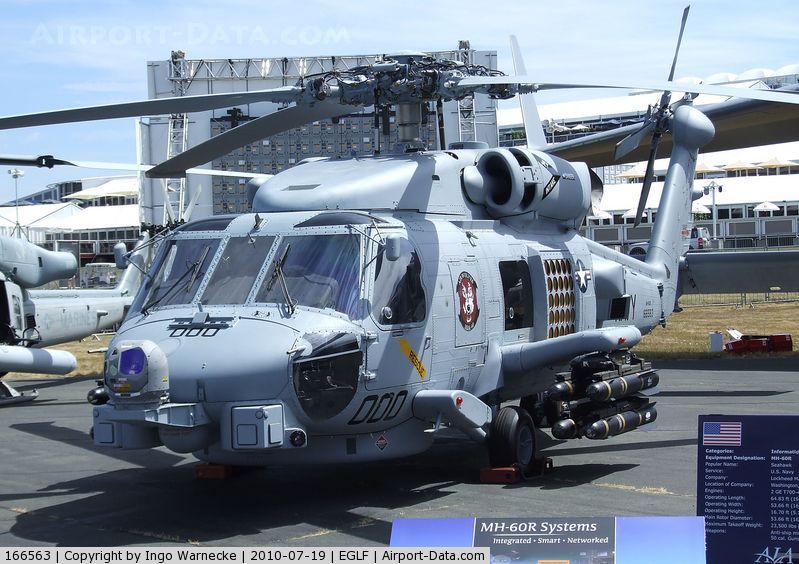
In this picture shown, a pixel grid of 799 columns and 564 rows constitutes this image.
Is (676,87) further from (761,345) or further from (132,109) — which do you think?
(761,345)

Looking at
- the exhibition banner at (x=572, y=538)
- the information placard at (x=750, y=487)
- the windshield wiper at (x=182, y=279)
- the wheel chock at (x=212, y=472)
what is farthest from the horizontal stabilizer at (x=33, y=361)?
the exhibition banner at (x=572, y=538)

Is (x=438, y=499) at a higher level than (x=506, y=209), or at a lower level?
lower

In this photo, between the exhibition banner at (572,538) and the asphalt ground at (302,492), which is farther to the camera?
the asphalt ground at (302,492)

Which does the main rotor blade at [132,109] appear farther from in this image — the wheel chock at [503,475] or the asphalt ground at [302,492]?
the wheel chock at [503,475]

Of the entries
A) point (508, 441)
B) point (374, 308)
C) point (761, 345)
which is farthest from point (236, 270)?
point (761, 345)

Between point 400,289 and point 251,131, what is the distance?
102 inches

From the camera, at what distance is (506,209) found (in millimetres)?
10859

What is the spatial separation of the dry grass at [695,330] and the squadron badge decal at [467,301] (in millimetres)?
12702

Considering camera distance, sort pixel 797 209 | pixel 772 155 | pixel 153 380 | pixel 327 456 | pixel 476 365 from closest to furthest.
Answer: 1. pixel 153 380
2. pixel 327 456
3. pixel 476 365
4. pixel 797 209
5. pixel 772 155

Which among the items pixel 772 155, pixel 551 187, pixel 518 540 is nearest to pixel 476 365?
pixel 551 187

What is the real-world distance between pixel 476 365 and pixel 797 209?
6524 cm

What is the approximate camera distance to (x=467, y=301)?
9.98 metres

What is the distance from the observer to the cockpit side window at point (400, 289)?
8.98 metres

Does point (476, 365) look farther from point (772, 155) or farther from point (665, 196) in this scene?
point (772, 155)
